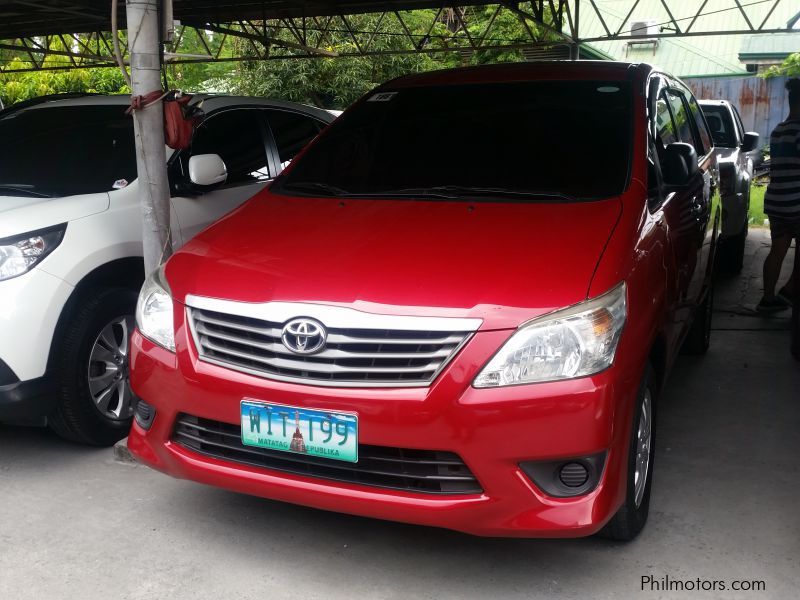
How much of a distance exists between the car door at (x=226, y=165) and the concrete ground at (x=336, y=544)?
137 cm

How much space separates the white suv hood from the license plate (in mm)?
1573

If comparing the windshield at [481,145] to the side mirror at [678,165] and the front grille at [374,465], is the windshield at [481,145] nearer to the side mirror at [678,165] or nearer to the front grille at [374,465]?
the side mirror at [678,165]

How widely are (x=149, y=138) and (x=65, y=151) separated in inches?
31.0

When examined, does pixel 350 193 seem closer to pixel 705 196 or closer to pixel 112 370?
pixel 112 370

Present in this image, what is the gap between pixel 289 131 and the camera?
18.7ft

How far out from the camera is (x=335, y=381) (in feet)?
9.30

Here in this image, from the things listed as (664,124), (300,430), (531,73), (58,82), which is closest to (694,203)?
(664,124)

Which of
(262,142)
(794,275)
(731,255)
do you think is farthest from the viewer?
(731,255)

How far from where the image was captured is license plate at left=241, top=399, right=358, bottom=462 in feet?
9.22

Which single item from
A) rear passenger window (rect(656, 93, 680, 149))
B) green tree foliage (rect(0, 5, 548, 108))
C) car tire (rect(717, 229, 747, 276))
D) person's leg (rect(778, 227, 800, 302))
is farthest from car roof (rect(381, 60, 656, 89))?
green tree foliage (rect(0, 5, 548, 108))

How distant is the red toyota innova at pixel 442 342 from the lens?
2738mm

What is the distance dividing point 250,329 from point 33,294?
1.31 m

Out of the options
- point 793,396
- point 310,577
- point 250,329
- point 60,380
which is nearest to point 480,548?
point 310,577

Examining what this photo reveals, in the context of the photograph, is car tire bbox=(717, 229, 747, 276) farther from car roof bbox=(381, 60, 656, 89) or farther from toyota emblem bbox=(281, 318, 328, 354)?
toyota emblem bbox=(281, 318, 328, 354)
